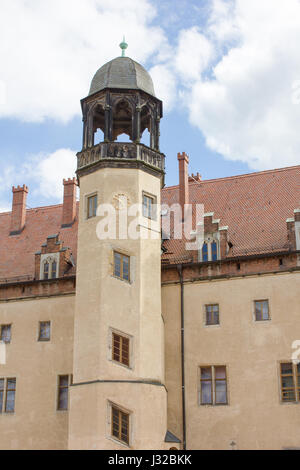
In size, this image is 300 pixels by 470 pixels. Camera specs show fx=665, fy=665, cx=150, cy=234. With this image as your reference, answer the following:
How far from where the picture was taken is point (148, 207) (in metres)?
27.4

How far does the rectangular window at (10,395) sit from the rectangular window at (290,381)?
11396 millimetres

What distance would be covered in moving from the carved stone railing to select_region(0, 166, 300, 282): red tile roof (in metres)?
4.24

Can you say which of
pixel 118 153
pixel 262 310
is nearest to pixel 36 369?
pixel 118 153

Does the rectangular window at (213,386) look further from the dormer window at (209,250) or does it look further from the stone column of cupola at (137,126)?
the stone column of cupola at (137,126)

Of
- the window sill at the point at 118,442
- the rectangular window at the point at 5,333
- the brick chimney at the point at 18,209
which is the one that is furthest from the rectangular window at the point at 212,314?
the brick chimney at the point at 18,209

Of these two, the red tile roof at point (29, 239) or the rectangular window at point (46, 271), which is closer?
the rectangular window at point (46, 271)

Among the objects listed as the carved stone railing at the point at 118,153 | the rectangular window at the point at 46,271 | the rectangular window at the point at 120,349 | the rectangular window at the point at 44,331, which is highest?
the carved stone railing at the point at 118,153

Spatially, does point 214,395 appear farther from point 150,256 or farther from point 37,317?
point 37,317

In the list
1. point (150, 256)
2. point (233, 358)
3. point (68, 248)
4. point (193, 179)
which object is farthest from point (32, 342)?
point (193, 179)

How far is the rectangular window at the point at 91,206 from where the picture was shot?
1060 inches

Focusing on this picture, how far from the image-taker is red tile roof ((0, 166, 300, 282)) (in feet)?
92.7

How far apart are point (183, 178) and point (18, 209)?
9.12 metres

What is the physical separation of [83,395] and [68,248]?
8490 millimetres

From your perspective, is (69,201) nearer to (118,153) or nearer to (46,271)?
(46,271)
